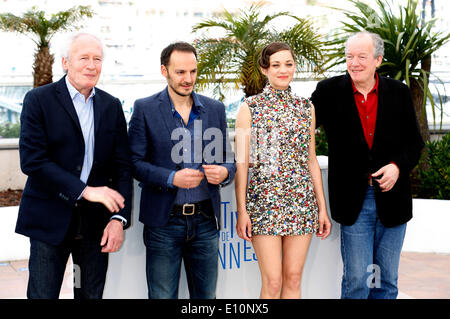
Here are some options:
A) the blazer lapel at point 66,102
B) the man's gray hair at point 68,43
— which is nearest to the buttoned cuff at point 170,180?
the blazer lapel at point 66,102

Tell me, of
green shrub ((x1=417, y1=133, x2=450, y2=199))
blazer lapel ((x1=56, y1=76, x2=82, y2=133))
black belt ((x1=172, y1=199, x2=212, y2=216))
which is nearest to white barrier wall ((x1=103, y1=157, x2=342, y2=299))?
black belt ((x1=172, y1=199, x2=212, y2=216))

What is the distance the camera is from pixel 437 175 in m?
6.00

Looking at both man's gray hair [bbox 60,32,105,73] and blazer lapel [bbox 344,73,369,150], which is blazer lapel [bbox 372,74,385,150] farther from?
man's gray hair [bbox 60,32,105,73]

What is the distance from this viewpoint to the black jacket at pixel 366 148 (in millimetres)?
2893

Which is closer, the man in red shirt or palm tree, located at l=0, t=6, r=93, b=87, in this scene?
the man in red shirt

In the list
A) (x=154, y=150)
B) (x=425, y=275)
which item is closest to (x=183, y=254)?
(x=154, y=150)

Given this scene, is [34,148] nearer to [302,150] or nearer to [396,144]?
[302,150]

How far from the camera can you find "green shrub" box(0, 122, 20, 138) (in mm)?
8172

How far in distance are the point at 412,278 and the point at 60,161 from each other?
3.68 meters

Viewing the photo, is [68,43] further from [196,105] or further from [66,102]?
[196,105]

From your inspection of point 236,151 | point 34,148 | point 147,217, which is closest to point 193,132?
point 236,151

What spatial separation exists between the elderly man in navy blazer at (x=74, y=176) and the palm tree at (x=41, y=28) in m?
5.75

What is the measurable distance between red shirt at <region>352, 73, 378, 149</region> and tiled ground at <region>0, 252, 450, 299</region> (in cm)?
200

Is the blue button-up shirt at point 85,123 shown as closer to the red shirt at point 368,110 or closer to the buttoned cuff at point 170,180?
the buttoned cuff at point 170,180
